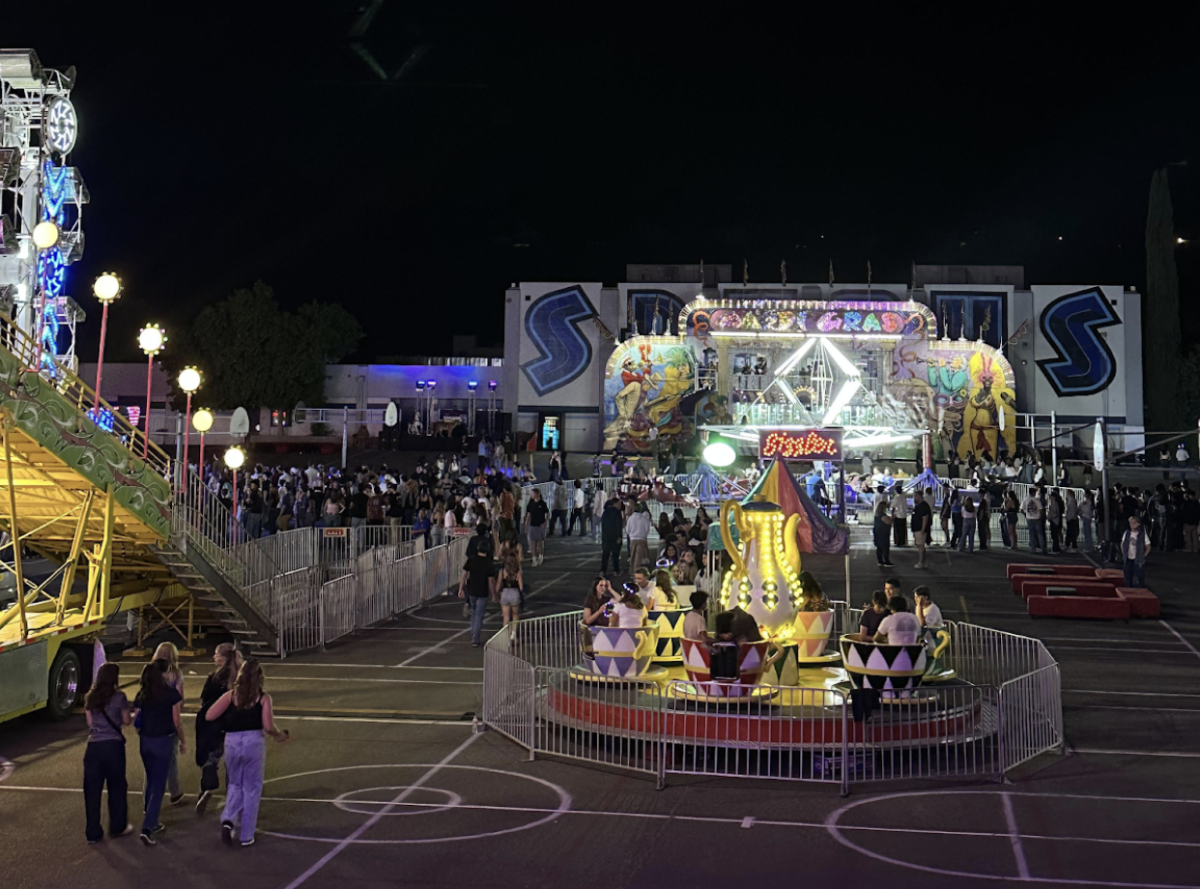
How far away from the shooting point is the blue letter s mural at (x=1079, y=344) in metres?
50.3

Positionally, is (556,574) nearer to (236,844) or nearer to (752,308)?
(236,844)

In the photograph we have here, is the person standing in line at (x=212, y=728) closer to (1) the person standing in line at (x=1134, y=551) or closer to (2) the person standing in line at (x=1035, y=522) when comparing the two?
(1) the person standing in line at (x=1134, y=551)

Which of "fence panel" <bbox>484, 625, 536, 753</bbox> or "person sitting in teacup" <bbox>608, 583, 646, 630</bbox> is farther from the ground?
"person sitting in teacup" <bbox>608, 583, 646, 630</bbox>

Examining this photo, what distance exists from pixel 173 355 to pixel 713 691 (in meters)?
50.6

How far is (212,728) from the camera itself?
9.27 meters

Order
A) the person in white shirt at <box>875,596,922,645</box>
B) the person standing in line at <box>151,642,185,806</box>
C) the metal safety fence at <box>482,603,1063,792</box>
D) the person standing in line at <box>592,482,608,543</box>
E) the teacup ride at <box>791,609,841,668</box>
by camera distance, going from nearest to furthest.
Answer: the person standing in line at <box>151,642,185,806</box>
the metal safety fence at <box>482,603,1063,792</box>
the person in white shirt at <box>875,596,922,645</box>
the teacup ride at <box>791,609,841,668</box>
the person standing in line at <box>592,482,608,543</box>

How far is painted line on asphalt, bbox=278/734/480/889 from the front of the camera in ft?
25.1

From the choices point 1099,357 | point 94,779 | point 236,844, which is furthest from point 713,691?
point 1099,357

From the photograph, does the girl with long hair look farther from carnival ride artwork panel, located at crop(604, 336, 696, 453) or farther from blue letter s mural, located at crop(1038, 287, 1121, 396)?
blue letter s mural, located at crop(1038, 287, 1121, 396)

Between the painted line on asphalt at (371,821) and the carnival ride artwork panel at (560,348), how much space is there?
40.2 meters

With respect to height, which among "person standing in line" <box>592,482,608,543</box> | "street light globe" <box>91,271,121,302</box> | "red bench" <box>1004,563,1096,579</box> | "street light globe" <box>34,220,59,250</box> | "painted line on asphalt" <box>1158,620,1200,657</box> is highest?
"street light globe" <box>34,220,59,250</box>

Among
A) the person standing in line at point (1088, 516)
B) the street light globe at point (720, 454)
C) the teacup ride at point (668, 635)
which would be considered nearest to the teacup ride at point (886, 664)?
the teacup ride at point (668, 635)

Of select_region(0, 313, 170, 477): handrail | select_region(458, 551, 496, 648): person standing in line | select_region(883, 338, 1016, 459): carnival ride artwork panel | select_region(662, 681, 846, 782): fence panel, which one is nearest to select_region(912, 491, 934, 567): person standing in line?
select_region(458, 551, 496, 648): person standing in line

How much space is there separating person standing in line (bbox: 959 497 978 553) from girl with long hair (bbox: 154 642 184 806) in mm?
22323
